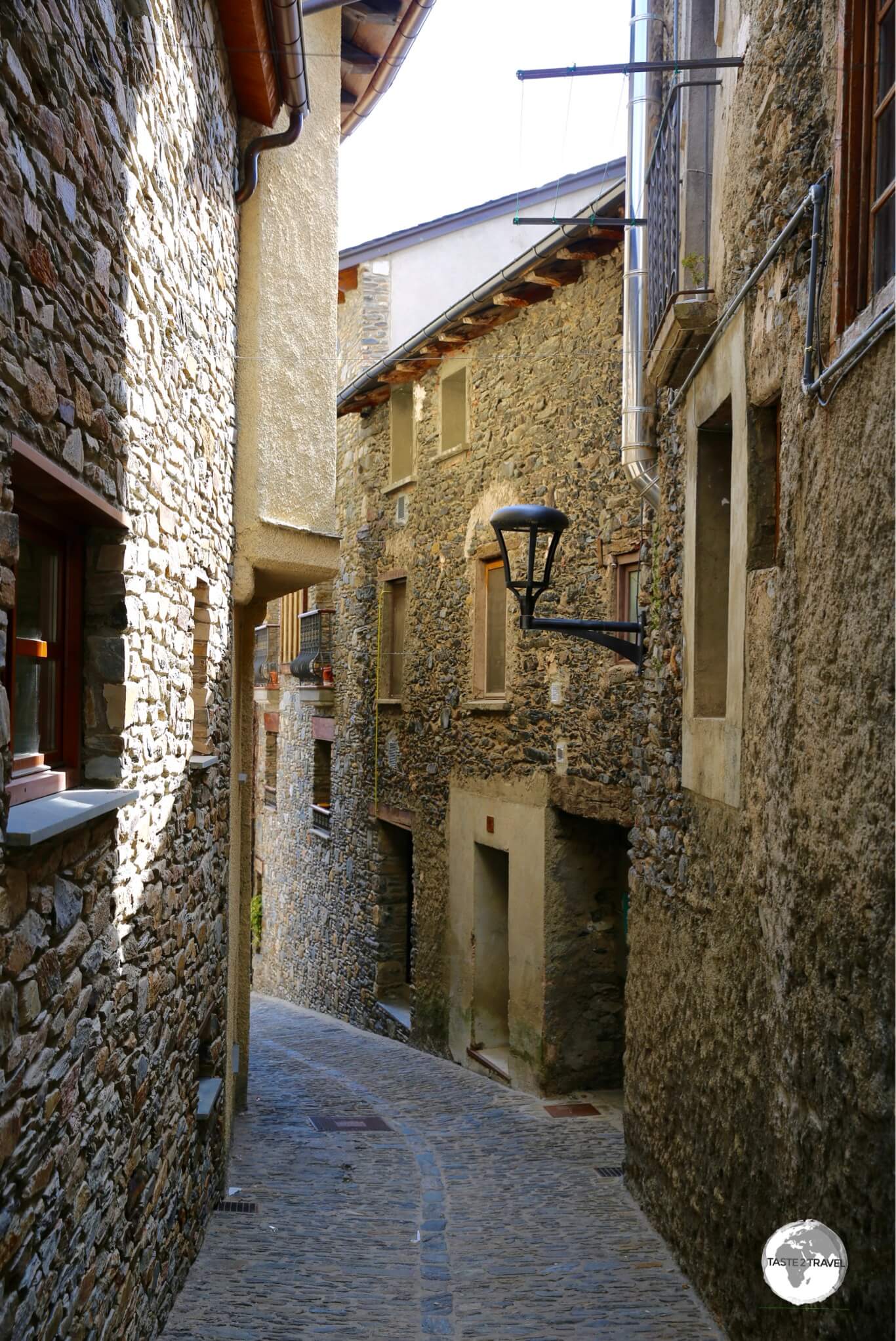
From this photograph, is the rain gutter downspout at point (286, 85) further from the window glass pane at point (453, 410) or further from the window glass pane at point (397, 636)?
the window glass pane at point (397, 636)

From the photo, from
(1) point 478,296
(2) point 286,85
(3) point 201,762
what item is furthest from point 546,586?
(1) point 478,296

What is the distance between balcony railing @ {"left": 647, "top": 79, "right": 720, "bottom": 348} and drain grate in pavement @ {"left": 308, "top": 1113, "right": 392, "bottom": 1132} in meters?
5.52

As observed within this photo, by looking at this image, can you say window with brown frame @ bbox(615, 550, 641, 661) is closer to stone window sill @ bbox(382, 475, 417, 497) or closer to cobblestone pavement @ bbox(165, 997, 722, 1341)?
cobblestone pavement @ bbox(165, 997, 722, 1341)

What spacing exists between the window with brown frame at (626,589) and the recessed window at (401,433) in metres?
4.56

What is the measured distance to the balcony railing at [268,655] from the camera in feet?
58.7

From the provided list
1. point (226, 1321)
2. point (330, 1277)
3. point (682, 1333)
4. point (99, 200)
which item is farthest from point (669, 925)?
point (99, 200)

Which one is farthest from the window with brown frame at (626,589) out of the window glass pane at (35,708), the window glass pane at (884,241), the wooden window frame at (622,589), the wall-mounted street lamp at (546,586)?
the window glass pane at (35,708)

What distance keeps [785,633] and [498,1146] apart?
200 inches

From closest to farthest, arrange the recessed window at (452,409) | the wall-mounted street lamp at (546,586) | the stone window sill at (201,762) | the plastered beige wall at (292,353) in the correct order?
1. the stone window sill at (201,762)
2. the plastered beige wall at (292,353)
3. the wall-mounted street lamp at (546,586)
4. the recessed window at (452,409)

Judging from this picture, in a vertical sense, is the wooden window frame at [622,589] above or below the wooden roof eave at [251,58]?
below

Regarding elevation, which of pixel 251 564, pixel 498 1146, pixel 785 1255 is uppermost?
pixel 251 564

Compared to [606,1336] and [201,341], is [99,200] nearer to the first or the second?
[201,341]

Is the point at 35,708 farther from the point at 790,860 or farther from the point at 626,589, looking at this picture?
the point at 626,589

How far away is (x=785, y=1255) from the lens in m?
3.50
